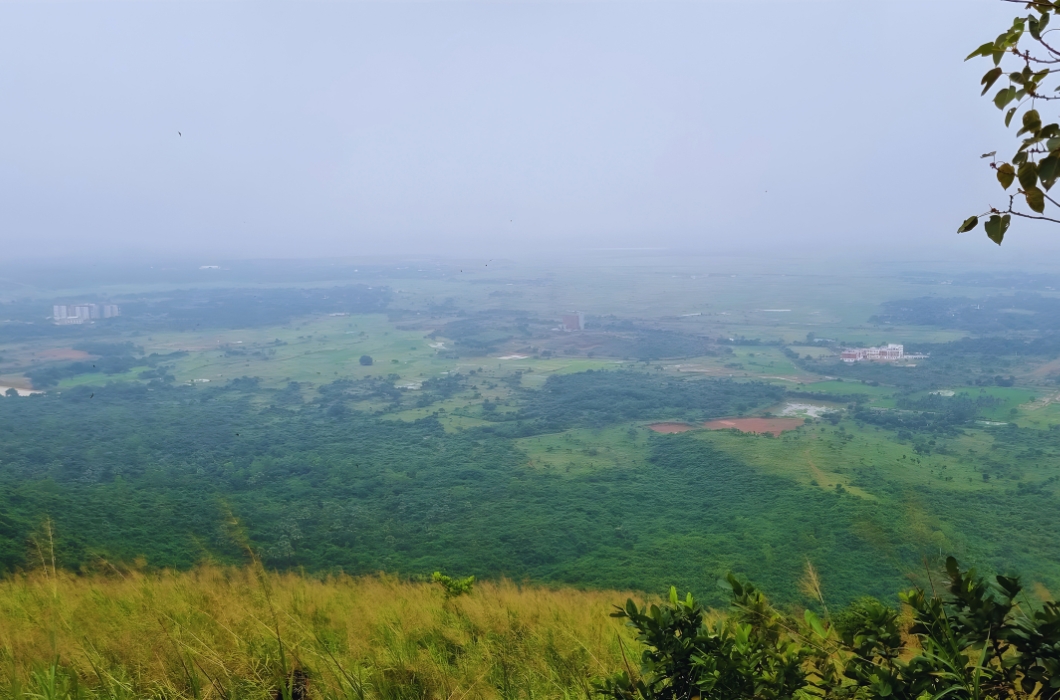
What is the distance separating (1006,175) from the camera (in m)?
1.01

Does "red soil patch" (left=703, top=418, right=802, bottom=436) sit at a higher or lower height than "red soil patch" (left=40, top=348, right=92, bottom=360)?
lower

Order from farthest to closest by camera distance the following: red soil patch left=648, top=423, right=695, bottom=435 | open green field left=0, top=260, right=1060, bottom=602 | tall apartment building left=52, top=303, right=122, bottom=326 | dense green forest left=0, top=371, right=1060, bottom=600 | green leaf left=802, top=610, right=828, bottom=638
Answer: tall apartment building left=52, top=303, right=122, bottom=326 → red soil patch left=648, top=423, right=695, bottom=435 → open green field left=0, top=260, right=1060, bottom=602 → dense green forest left=0, top=371, right=1060, bottom=600 → green leaf left=802, top=610, right=828, bottom=638

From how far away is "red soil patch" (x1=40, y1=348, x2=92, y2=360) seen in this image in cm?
1894

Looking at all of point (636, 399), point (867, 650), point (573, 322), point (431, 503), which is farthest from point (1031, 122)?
point (573, 322)

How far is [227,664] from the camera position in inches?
73.6

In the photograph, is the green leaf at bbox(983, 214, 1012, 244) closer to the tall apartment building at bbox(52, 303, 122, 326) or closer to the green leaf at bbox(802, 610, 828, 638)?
the green leaf at bbox(802, 610, 828, 638)

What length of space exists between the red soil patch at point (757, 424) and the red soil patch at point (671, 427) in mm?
399

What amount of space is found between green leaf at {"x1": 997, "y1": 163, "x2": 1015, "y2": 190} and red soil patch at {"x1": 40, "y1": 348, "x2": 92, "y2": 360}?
897 inches

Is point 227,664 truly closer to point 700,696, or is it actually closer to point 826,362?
point 700,696

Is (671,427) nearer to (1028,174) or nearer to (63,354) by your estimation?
(1028,174)

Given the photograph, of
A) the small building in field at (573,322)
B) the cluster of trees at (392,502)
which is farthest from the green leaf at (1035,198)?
the small building in field at (573,322)

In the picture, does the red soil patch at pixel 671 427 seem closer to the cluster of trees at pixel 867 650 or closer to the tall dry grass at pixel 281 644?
the tall dry grass at pixel 281 644

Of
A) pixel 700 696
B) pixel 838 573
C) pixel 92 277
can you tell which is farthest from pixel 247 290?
pixel 700 696

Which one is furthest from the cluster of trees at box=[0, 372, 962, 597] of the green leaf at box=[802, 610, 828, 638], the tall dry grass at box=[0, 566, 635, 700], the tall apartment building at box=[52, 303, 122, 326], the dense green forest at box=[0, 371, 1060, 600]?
the tall apartment building at box=[52, 303, 122, 326]
